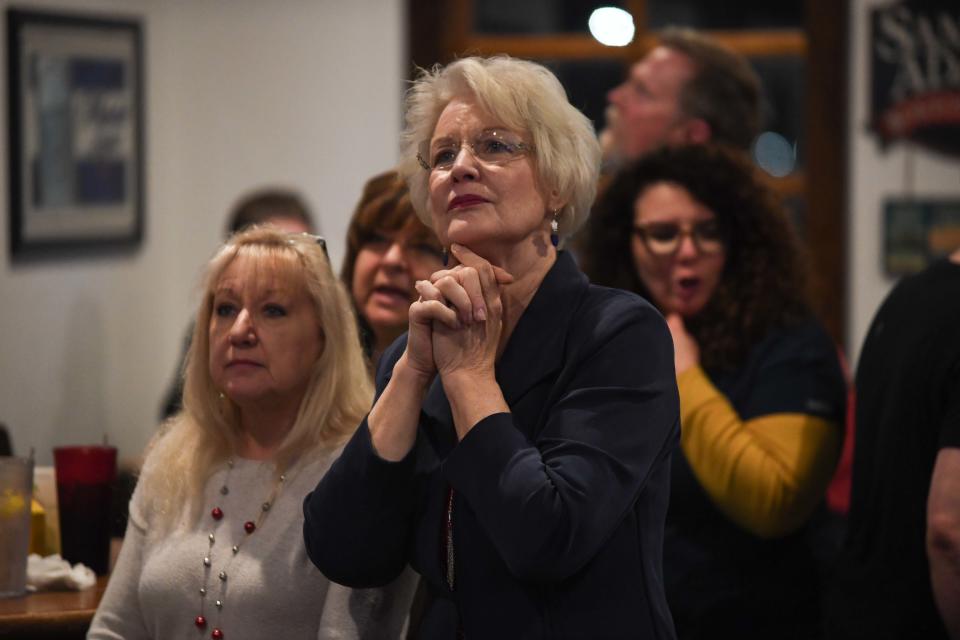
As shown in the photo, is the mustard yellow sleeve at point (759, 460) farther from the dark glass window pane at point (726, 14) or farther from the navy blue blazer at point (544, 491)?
the dark glass window pane at point (726, 14)

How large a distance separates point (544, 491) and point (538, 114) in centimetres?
52

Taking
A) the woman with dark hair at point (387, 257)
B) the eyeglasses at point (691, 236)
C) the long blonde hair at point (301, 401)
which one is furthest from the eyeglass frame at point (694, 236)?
the long blonde hair at point (301, 401)

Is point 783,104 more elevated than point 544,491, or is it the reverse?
point 783,104

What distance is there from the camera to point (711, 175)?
259 cm

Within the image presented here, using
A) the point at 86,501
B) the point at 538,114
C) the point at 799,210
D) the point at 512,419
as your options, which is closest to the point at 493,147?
the point at 538,114

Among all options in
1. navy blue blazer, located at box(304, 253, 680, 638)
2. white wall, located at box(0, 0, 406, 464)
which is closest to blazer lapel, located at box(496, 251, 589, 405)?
navy blue blazer, located at box(304, 253, 680, 638)

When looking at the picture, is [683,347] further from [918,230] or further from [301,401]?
[918,230]

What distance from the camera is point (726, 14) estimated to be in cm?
494

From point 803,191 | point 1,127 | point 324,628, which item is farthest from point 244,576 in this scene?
point 803,191

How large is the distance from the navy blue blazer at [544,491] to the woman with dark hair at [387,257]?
2.61ft

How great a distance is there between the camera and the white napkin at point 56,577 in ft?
7.79

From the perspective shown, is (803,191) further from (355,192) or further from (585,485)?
(585,485)

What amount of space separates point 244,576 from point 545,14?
11.3 ft

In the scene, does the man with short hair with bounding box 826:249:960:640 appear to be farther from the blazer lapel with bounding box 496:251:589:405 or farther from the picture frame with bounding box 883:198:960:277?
the picture frame with bounding box 883:198:960:277
